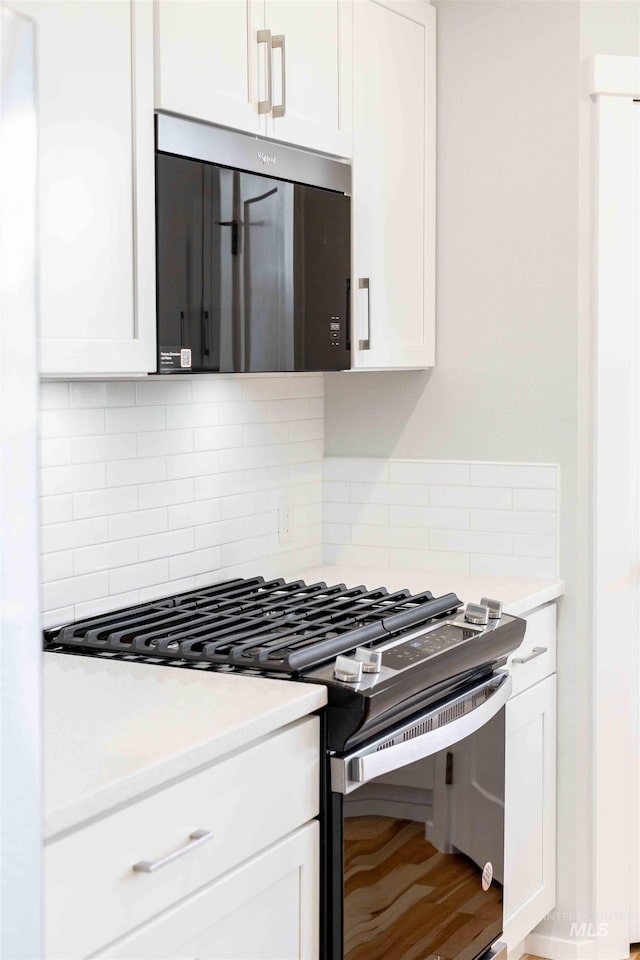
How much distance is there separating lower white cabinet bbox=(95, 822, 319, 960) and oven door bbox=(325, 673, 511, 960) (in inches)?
2.2

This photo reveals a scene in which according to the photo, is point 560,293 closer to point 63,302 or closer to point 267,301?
point 267,301

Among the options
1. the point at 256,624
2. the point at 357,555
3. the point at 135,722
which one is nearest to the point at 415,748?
the point at 256,624

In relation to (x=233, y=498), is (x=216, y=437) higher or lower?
higher

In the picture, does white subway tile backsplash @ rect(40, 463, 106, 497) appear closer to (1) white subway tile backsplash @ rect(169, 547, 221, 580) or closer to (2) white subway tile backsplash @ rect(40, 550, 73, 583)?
(2) white subway tile backsplash @ rect(40, 550, 73, 583)

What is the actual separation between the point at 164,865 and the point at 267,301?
1.19 metres

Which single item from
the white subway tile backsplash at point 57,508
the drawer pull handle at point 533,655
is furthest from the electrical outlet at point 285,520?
the white subway tile backsplash at point 57,508

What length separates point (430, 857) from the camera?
2.22 metres

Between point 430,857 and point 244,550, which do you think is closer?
point 430,857

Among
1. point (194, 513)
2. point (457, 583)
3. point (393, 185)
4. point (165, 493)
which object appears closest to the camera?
point (165, 493)

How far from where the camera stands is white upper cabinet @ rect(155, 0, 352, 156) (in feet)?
6.78

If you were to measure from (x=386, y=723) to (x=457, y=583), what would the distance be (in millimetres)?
980

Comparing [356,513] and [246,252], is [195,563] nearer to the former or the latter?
[356,513]

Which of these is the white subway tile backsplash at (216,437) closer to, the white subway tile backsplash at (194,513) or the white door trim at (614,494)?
the white subway tile backsplash at (194,513)

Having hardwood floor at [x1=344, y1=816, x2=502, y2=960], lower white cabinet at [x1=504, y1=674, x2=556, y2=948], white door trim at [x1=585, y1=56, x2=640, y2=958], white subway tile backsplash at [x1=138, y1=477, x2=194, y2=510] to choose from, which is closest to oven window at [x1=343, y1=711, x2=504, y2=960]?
hardwood floor at [x1=344, y1=816, x2=502, y2=960]
